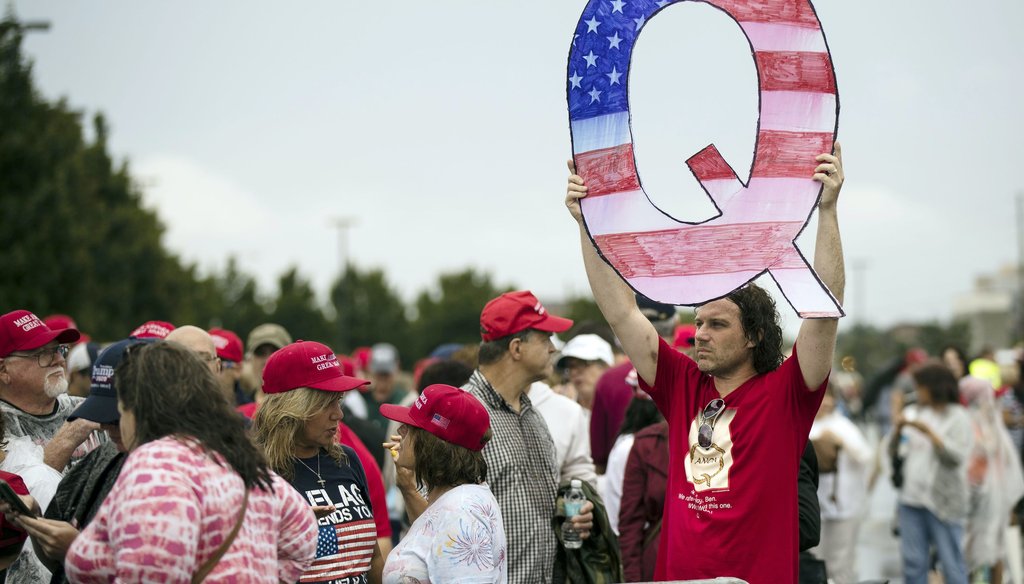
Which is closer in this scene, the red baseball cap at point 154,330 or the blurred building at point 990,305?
the red baseball cap at point 154,330

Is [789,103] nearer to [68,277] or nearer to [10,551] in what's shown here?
[10,551]

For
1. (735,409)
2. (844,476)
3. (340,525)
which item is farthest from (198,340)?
(844,476)

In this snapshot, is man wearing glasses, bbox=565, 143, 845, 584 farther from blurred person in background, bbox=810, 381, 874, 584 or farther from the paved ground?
the paved ground

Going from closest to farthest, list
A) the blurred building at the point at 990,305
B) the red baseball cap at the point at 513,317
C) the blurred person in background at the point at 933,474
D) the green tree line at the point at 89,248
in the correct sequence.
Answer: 1. the red baseball cap at the point at 513,317
2. the blurred person in background at the point at 933,474
3. the green tree line at the point at 89,248
4. the blurred building at the point at 990,305

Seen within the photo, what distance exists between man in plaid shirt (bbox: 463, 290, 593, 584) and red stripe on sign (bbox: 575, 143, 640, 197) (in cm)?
138

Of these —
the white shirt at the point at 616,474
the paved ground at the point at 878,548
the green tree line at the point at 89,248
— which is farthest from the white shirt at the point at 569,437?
the green tree line at the point at 89,248

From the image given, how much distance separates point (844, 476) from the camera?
882cm

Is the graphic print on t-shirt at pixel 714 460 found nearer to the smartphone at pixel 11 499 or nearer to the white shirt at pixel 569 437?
the white shirt at pixel 569 437

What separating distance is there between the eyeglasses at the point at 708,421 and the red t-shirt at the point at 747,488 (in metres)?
0.02

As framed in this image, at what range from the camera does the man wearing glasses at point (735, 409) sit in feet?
12.3

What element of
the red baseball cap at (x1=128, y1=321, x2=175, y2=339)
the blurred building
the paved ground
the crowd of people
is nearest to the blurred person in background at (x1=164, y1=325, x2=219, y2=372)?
the crowd of people

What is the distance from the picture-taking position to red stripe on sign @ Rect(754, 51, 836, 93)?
368 cm

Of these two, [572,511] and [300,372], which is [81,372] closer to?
[300,372]

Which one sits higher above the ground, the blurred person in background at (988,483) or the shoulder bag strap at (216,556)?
the shoulder bag strap at (216,556)
